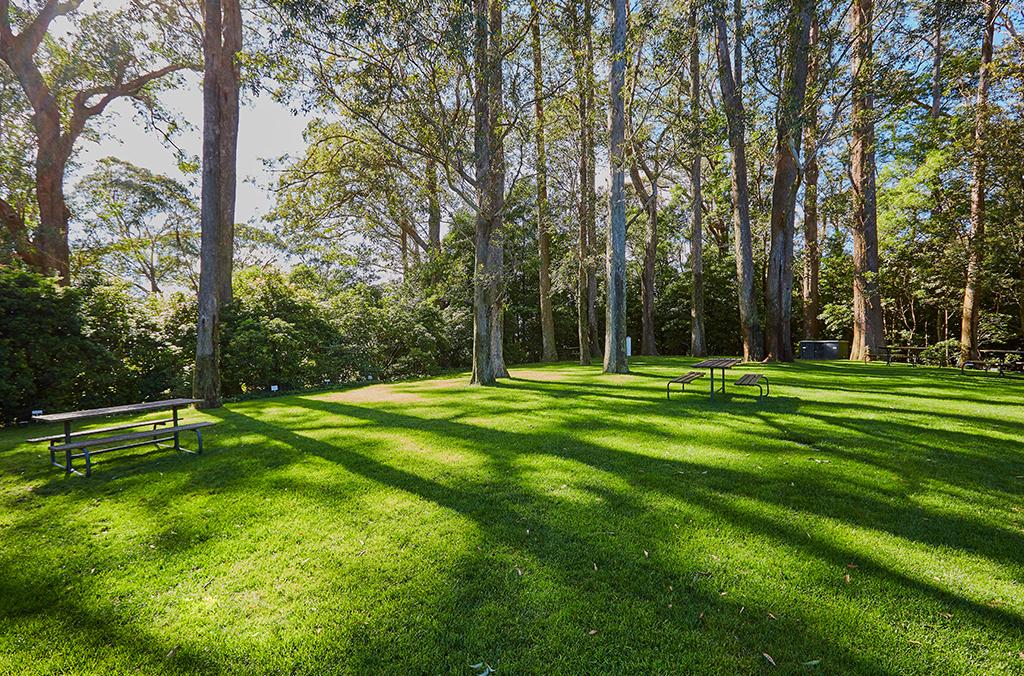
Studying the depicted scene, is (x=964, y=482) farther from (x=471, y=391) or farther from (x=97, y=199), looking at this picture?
(x=97, y=199)

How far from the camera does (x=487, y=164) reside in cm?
1146

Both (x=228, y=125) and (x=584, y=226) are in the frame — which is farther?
(x=584, y=226)

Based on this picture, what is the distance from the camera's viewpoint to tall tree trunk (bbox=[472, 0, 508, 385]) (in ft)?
34.7

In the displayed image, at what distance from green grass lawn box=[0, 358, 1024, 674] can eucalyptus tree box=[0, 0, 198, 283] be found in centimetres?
1188

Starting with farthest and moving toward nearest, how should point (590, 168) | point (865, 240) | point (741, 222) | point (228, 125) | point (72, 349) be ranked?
point (590, 168) < point (865, 240) < point (741, 222) < point (228, 125) < point (72, 349)

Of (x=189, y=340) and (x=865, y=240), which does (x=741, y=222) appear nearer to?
(x=865, y=240)

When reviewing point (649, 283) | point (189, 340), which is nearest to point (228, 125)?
point (189, 340)

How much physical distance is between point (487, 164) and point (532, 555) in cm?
1026

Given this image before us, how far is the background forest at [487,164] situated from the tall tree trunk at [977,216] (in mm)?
92

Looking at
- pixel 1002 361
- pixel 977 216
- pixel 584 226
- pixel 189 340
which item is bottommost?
pixel 1002 361

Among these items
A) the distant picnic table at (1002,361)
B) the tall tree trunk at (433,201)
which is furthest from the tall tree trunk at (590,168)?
the distant picnic table at (1002,361)

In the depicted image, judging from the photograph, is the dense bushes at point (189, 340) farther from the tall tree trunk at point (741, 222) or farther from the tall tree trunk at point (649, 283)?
the tall tree trunk at point (741, 222)

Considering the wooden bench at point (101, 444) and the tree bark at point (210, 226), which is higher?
the tree bark at point (210, 226)

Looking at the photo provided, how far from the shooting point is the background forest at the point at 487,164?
396 inches
